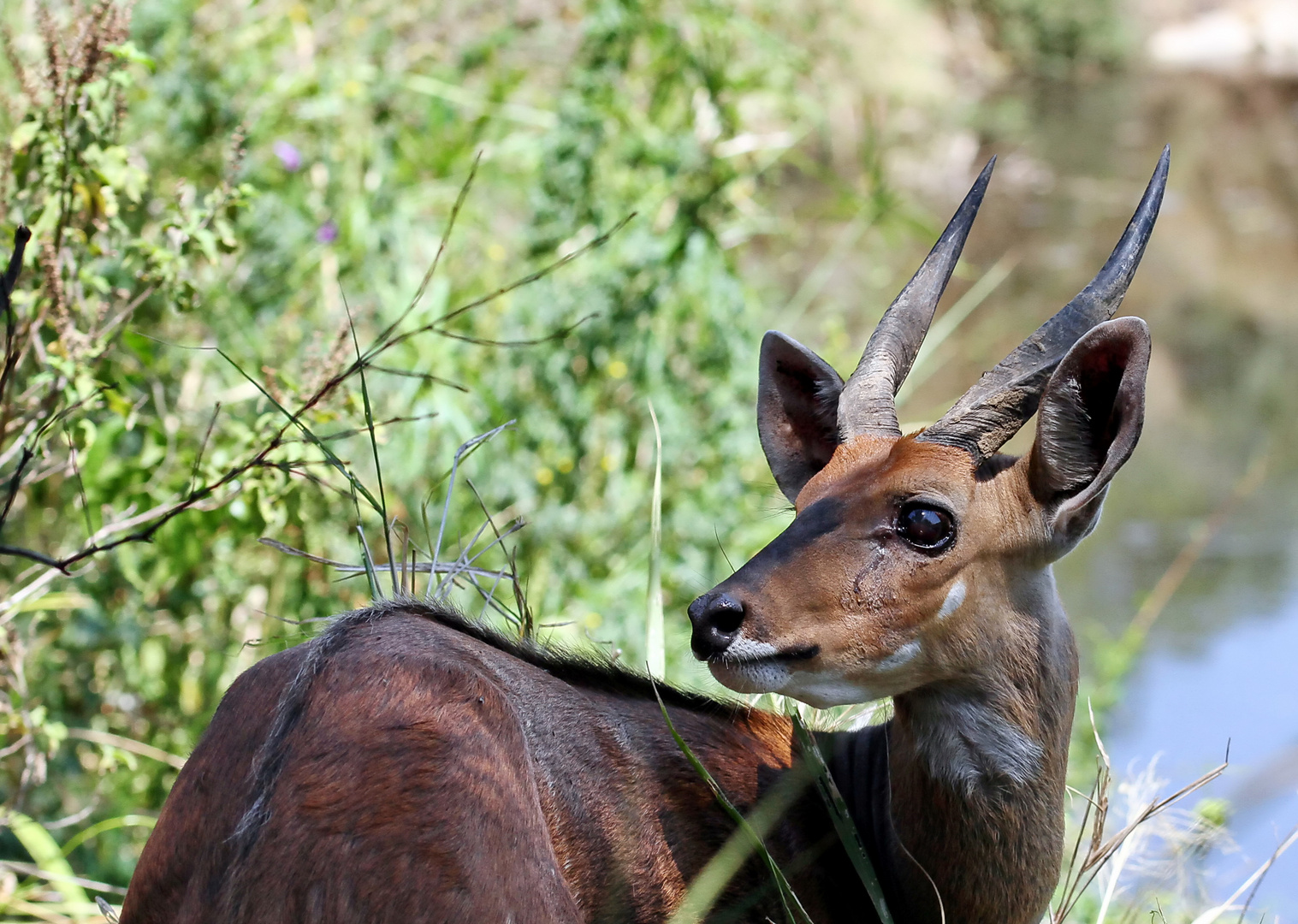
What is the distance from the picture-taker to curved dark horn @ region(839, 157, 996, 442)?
2875 millimetres

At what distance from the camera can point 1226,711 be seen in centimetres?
690

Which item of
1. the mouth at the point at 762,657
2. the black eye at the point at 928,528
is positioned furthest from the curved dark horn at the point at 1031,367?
the mouth at the point at 762,657

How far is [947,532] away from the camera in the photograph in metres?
2.54

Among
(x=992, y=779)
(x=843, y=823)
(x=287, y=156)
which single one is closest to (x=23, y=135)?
(x=287, y=156)

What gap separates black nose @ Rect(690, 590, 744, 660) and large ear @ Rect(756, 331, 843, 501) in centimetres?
74

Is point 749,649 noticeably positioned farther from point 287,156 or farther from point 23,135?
point 287,156

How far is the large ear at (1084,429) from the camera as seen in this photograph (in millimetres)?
2439

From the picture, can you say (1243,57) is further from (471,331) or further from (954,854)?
(954,854)

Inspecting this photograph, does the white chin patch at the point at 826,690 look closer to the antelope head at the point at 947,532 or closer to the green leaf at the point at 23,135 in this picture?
the antelope head at the point at 947,532

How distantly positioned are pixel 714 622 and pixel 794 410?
3.02 feet

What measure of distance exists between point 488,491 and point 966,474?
2.78 metres

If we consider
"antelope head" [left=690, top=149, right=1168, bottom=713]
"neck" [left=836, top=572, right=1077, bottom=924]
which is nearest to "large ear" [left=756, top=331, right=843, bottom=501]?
"antelope head" [left=690, top=149, right=1168, bottom=713]

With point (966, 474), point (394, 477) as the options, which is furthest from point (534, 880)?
point (394, 477)

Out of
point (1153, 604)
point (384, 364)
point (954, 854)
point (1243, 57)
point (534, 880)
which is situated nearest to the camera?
point (534, 880)
